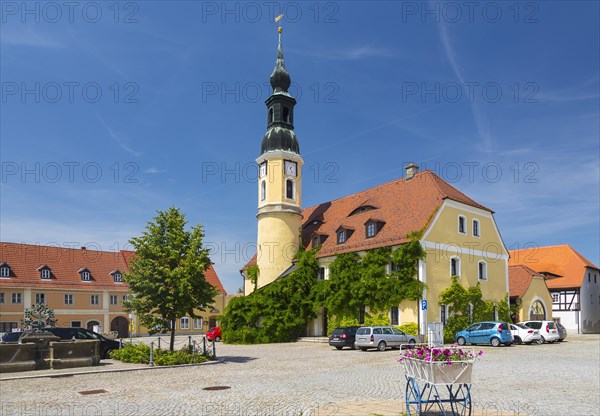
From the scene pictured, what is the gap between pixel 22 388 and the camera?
49.4ft

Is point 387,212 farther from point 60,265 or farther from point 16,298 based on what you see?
point 16,298

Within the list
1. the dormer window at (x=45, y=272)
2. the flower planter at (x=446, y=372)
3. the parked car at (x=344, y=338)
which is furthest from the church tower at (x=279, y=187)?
the flower planter at (x=446, y=372)

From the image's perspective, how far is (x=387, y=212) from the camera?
127 feet

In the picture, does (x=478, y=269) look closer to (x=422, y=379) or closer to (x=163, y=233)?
(x=163, y=233)

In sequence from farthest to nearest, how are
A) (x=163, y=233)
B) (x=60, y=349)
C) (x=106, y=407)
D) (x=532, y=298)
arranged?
(x=532, y=298), (x=163, y=233), (x=60, y=349), (x=106, y=407)

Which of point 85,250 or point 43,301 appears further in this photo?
point 85,250

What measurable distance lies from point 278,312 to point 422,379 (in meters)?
29.3

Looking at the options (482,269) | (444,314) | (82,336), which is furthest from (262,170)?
(82,336)

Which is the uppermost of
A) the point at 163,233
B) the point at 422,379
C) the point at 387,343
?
the point at 163,233

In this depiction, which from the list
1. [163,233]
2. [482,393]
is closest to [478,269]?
[163,233]

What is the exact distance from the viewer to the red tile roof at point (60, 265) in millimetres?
51000

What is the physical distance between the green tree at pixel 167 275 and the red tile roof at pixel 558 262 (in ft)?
133

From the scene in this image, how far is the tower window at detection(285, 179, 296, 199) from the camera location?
44125mm

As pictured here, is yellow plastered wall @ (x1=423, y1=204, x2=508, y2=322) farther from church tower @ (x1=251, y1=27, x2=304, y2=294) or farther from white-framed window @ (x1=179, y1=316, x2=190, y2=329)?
white-framed window @ (x1=179, y1=316, x2=190, y2=329)
